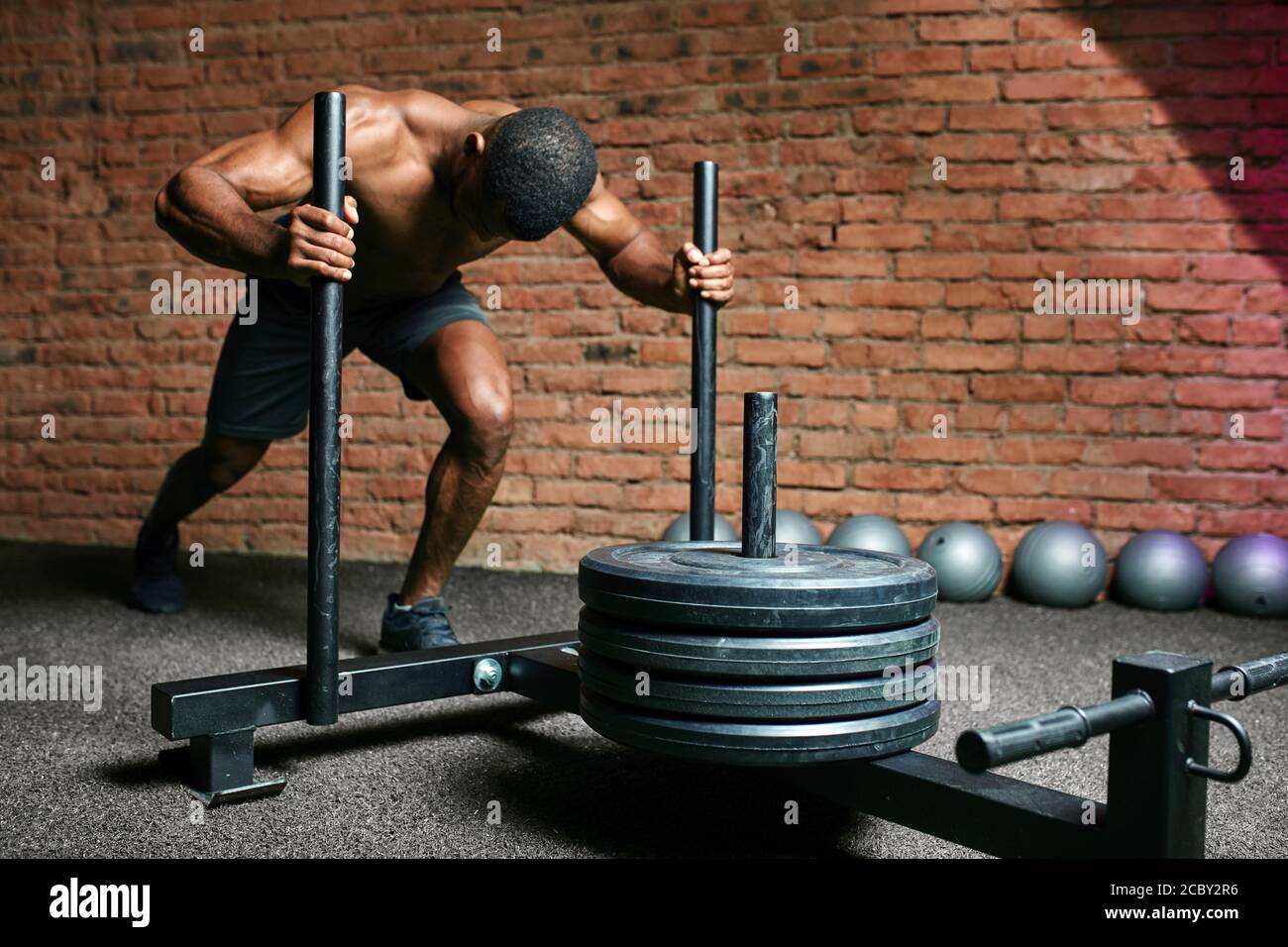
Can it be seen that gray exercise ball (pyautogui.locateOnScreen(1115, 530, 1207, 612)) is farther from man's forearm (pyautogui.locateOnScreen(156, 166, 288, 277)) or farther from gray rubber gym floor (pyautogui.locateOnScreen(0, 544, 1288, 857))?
man's forearm (pyautogui.locateOnScreen(156, 166, 288, 277))

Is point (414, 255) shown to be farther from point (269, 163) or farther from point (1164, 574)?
point (1164, 574)

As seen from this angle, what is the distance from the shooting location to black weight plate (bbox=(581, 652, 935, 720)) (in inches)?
53.4

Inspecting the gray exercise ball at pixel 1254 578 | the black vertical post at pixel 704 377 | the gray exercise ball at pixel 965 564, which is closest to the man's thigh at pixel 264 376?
the black vertical post at pixel 704 377

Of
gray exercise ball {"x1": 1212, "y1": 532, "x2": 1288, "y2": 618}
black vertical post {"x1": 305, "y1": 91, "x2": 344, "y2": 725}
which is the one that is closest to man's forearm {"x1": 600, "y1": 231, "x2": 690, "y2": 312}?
black vertical post {"x1": 305, "y1": 91, "x2": 344, "y2": 725}

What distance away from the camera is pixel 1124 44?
356 cm

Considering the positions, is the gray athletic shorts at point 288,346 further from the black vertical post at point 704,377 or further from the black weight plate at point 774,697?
the black weight plate at point 774,697

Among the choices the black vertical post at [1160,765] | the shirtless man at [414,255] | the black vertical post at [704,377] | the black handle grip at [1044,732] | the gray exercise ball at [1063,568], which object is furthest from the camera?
the gray exercise ball at [1063,568]

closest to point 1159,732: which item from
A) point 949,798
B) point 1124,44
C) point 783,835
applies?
point 949,798

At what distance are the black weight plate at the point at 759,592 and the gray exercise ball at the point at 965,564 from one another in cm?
200

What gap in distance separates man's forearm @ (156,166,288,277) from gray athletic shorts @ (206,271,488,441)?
1.98 feet

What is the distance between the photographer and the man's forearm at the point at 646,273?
2350 millimetres

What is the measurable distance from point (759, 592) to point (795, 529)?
2.23m

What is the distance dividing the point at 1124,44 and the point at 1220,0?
29cm

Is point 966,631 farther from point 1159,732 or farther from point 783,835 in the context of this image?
point 1159,732
